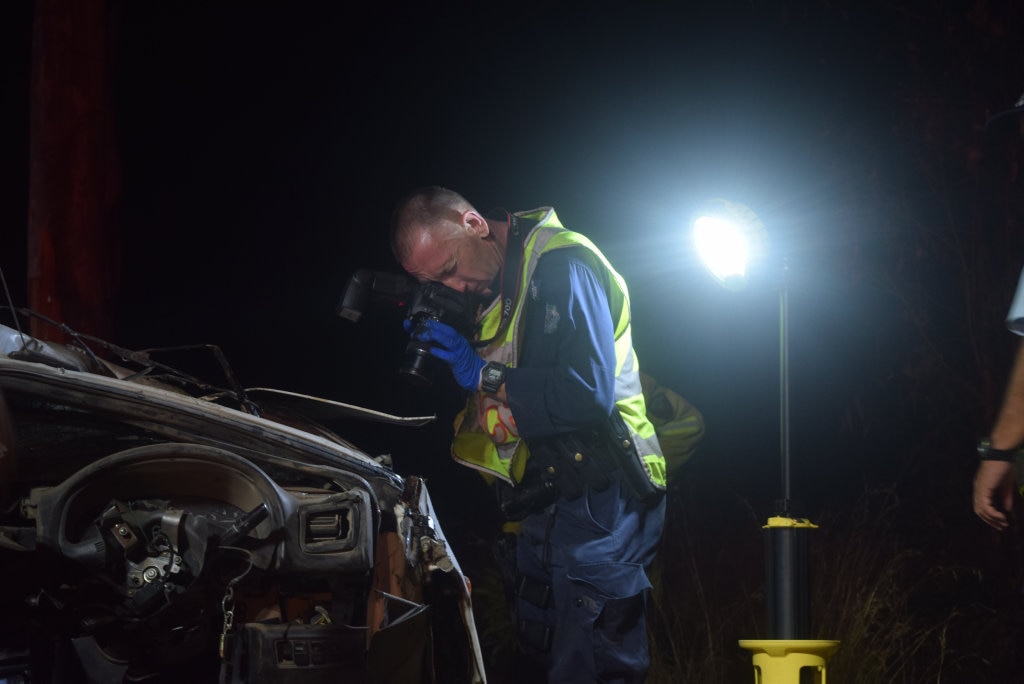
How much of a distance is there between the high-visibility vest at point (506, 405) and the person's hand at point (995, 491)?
1208mm

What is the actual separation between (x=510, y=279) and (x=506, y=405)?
49 centimetres

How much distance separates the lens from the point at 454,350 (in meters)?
3.81

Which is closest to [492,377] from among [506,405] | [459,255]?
[506,405]

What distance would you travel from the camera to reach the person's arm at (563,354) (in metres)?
3.53

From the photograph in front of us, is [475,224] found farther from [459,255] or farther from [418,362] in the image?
[418,362]

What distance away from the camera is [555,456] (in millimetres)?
3682

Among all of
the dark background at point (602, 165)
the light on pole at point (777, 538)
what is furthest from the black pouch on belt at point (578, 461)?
the dark background at point (602, 165)

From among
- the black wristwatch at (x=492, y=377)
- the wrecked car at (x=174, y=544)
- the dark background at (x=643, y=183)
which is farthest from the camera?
the dark background at (x=643, y=183)

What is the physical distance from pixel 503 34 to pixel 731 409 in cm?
305

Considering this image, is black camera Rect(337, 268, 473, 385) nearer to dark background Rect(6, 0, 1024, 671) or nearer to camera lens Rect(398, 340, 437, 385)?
camera lens Rect(398, 340, 437, 385)

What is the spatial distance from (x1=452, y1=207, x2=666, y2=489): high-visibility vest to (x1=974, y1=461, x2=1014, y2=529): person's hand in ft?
3.96

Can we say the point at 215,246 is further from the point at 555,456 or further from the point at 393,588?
the point at 393,588

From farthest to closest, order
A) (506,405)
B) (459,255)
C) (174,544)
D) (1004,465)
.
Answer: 1. (459,255)
2. (506,405)
3. (1004,465)
4. (174,544)

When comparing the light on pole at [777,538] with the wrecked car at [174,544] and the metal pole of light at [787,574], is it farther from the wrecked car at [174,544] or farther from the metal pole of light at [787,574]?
the wrecked car at [174,544]
